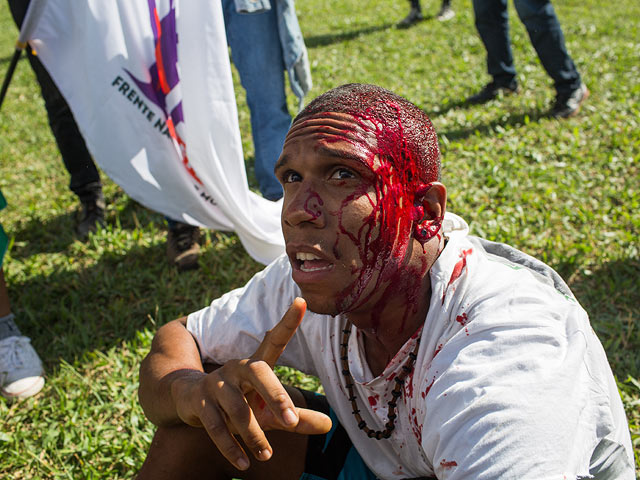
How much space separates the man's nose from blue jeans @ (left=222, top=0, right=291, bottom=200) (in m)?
2.12

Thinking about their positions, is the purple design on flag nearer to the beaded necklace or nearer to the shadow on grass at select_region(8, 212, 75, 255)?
the shadow on grass at select_region(8, 212, 75, 255)

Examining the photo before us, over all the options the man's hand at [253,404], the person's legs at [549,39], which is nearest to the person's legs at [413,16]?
the person's legs at [549,39]

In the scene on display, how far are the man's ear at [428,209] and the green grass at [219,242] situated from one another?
135 cm

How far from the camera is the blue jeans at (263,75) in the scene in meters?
3.42

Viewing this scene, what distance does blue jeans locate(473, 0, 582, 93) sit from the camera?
187 inches

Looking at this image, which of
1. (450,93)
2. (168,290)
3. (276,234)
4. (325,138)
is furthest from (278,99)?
(450,93)

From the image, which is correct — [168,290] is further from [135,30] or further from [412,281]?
[412,281]

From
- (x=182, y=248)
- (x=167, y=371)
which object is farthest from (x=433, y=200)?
(x=182, y=248)

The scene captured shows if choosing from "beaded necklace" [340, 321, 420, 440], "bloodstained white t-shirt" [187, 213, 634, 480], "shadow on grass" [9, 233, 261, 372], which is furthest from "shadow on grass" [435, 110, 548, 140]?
"beaded necklace" [340, 321, 420, 440]

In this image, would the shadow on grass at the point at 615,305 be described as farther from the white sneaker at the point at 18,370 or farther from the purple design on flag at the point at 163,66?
the white sneaker at the point at 18,370

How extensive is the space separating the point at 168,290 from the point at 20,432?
1105mm

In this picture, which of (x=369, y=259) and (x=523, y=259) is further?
(x=523, y=259)

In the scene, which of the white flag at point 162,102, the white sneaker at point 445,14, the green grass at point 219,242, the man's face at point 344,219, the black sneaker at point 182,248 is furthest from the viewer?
the white sneaker at point 445,14

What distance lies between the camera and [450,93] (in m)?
6.08
